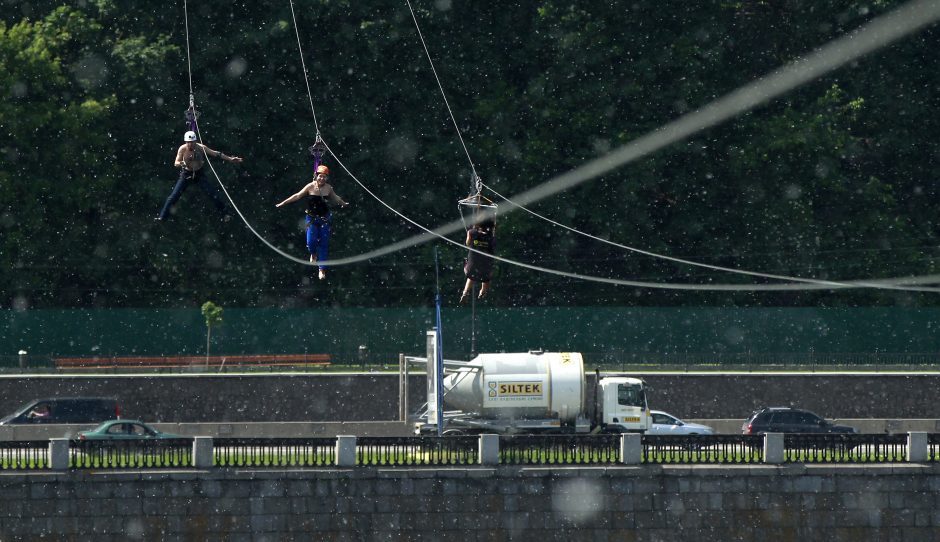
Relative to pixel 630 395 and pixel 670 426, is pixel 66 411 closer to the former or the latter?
pixel 630 395

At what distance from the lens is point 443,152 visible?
237ft

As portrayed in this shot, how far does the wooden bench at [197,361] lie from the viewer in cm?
6244

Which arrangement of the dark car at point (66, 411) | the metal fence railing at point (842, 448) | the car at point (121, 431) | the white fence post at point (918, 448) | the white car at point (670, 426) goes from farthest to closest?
the dark car at point (66, 411), the white car at point (670, 426), the car at point (121, 431), the metal fence railing at point (842, 448), the white fence post at point (918, 448)

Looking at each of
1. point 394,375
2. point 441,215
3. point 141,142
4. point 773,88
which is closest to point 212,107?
point 141,142

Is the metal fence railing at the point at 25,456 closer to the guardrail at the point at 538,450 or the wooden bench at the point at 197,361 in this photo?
the guardrail at the point at 538,450

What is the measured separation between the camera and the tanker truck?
4547 centimetres

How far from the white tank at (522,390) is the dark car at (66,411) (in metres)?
11.4

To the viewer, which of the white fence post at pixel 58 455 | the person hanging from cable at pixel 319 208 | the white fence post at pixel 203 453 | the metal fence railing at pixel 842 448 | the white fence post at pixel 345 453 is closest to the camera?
the person hanging from cable at pixel 319 208

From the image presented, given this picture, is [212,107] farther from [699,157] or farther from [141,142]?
[699,157]

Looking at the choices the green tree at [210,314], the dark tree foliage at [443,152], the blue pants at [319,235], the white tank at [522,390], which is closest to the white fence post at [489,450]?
→ the white tank at [522,390]

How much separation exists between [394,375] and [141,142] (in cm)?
1895

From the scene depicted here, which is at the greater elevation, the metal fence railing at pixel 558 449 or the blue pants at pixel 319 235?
the blue pants at pixel 319 235

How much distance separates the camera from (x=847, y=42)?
74.8 metres

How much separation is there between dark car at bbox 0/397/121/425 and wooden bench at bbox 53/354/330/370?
1011 centimetres
